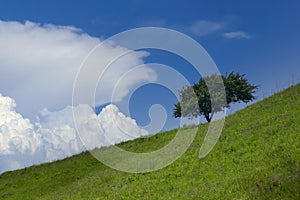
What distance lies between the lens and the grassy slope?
49.0 ft

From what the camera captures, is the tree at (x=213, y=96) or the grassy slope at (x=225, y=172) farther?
the tree at (x=213, y=96)

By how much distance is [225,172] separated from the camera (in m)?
18.3

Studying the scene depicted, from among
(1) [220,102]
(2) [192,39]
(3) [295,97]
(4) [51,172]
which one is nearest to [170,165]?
(2) [192,39]

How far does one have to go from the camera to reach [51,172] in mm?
38406

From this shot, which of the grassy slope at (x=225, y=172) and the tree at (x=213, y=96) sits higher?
the tree at (x=213, y=96)

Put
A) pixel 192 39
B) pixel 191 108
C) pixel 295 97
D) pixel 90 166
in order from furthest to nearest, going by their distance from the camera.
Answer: pixel 191 108
pixel 90 166
pixel 295 97
pixel 192 39

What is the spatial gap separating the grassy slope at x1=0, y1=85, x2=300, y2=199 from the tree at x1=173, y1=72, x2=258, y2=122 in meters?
31.2

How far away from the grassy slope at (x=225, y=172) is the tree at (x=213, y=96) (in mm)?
31221

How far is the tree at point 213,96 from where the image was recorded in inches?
2665

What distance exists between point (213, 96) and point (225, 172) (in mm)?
51407

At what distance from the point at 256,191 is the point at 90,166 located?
2419 centimetres

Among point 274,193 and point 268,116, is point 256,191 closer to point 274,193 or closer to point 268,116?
point 274,193

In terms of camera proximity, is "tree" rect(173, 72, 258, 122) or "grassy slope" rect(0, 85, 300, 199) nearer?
"grassy slope" rect(0, 85, 300, 199)

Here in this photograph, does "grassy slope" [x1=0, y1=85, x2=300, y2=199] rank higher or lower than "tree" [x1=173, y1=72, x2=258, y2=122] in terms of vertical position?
lower
